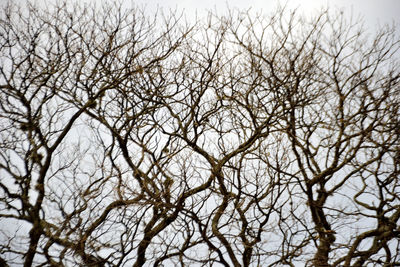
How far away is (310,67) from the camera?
582 centimetres

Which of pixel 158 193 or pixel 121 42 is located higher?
pixel 121 42

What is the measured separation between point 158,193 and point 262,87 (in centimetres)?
302

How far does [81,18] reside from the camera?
19.0ft

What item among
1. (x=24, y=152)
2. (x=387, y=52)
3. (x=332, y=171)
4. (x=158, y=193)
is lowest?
(x=158, y=193)

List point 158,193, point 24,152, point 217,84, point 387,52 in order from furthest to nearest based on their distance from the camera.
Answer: point 387,52
point 217,84
point 24,152
point 158,193

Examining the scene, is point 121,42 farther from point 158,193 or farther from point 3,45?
point 158,193

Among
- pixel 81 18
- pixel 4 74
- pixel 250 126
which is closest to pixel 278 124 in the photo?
pixel 250 126

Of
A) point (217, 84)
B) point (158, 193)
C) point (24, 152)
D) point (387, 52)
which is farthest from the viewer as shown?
point (387, 52)

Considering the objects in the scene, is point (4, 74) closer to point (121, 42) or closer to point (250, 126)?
point (121, 42)

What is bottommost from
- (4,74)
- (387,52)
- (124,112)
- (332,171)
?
(332,171)

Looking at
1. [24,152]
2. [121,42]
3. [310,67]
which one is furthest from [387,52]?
[24,152]

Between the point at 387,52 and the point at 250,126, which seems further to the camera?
the point at 387,52

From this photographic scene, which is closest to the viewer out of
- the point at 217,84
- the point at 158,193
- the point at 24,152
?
the point at 158,193

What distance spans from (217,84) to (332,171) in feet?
8.54
